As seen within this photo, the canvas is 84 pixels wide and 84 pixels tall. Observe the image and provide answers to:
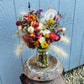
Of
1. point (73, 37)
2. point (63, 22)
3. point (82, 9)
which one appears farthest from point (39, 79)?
point (82, 9)

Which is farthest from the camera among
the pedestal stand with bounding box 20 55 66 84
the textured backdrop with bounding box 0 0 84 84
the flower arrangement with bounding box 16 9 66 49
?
the textured backdrop with bounding box 0 0 84 84

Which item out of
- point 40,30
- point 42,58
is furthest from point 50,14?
point 42,58

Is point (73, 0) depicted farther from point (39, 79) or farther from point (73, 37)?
point (39, 79)

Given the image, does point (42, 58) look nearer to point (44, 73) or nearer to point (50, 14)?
point (44, 73)

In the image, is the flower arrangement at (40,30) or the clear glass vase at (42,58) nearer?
the flower arrangement at (40,30)

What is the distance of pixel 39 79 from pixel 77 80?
1.00 meters

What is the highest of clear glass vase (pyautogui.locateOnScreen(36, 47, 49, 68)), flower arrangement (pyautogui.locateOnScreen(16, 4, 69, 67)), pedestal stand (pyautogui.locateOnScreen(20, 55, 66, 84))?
flower arrangement (pyautogui.locateOnScreen(16, 4, 69, 67))

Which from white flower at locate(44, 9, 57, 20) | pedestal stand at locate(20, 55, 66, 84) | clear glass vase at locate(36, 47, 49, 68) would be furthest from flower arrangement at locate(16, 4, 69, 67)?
pedestal stand at locate(20, 55, 66, 84)

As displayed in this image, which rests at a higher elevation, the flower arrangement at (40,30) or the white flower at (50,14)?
the white flower at (50,14)

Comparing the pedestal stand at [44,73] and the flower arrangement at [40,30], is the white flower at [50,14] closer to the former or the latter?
the flower arrangement at [40,30]

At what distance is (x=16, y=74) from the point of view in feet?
3.82

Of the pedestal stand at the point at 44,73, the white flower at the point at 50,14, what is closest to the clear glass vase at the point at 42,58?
the pedestal stand at the point at 44,73

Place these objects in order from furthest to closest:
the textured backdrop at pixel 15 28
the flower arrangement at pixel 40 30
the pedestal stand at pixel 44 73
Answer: the textured backdrop at pixel 15 28
the pedestal stand at pixel 44 73
the flower arrangement at pixel 40 30

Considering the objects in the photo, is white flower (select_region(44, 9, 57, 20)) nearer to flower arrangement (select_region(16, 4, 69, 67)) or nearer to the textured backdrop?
flower arrangement (select_region(16, 4, 69, 67))
